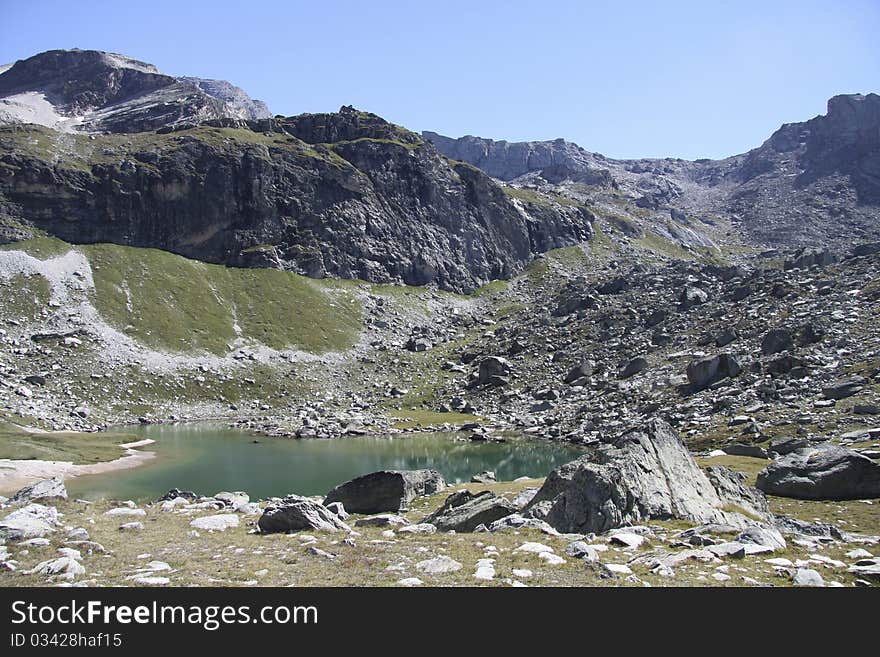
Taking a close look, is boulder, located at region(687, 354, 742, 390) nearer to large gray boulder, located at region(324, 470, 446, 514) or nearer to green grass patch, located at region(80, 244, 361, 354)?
large gray boulder, located at region(324, 470, 446, 514)

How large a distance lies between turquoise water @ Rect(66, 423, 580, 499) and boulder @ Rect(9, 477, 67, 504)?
59.2 ft

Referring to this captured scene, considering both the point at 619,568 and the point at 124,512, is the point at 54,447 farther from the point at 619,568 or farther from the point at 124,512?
the point at 619,568

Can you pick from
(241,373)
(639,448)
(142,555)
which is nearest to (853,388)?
(639,448)

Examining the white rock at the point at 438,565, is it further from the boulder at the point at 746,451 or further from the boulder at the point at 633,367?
the boulder at the point at 633,367

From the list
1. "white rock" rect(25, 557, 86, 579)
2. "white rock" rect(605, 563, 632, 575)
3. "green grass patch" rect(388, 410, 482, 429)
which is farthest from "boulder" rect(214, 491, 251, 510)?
"green grass patch" rect(388, 410, 482, 429)

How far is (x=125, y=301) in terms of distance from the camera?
129000 millimetres

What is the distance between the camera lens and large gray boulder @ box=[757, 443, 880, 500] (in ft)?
105

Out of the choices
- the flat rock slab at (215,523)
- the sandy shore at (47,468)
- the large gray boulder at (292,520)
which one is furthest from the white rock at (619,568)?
the sandy shore at (47,468)

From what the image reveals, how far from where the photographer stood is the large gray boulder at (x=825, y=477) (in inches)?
1254

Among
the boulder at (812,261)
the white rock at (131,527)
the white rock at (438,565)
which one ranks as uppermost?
the boulder at (812,261)

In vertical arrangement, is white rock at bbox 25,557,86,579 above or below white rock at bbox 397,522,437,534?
above

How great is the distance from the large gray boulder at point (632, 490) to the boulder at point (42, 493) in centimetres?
2461
